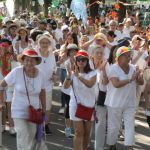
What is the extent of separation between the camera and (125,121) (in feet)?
22.3

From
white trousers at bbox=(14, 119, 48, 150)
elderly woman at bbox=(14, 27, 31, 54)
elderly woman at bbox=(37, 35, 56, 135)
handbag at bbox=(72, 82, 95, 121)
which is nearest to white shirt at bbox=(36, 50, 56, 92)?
elderly woman at bbox=(37, 35, 56, 135)

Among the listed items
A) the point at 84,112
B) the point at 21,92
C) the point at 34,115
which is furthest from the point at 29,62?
the point at 84,112

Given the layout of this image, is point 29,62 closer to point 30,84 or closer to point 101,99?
point 30,84

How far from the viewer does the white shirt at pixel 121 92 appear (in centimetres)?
671

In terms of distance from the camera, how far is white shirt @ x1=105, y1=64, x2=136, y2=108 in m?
6.71

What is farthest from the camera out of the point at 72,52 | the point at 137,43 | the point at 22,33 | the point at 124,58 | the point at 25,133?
the point at 22,33

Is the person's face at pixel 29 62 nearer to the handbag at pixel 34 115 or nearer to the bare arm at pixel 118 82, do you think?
the handbag at pixel 34 115

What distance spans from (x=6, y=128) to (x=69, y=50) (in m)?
2.17

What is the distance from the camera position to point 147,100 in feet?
20.9

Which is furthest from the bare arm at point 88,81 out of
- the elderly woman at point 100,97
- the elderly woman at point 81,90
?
the elderly woman at point 100,97

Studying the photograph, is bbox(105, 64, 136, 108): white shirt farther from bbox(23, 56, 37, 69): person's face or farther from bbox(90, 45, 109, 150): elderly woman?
bbox(23, 56, 37, 69): person's face

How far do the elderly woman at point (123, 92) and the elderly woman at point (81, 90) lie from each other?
0.32 metres

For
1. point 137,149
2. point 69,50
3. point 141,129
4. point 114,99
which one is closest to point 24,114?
point 114,99

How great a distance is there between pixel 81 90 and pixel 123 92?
64 centimetres
